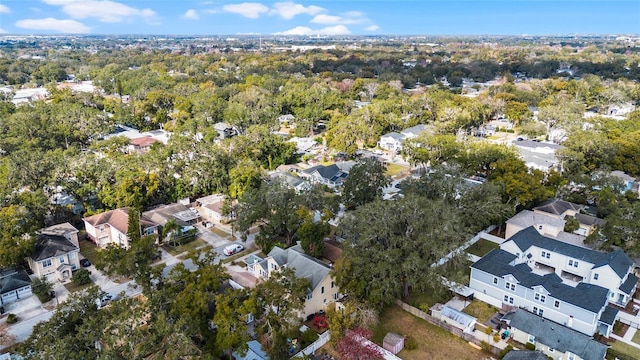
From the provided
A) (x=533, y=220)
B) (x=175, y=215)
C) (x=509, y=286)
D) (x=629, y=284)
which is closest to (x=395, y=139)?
Answer: (x=533, y=220)

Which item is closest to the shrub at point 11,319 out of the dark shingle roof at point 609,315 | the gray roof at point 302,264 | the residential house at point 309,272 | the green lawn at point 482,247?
the residential house at point 309,272

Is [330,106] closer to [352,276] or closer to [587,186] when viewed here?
[587,186]

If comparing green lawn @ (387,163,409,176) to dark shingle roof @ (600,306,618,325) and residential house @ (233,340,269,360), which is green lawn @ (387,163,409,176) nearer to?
dark shingle roof @ (600,306,618,325)

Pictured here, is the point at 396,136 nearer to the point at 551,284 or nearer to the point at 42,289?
the point at 551,284

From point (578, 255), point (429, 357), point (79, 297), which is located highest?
point (79, 297)

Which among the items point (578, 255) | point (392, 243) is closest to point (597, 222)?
point (578, 255)

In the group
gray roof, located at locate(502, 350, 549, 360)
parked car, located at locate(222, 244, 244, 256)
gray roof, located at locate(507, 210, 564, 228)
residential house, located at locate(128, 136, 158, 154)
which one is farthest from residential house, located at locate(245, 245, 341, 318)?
residential house, located at locate(128, 136, 158, 154)
